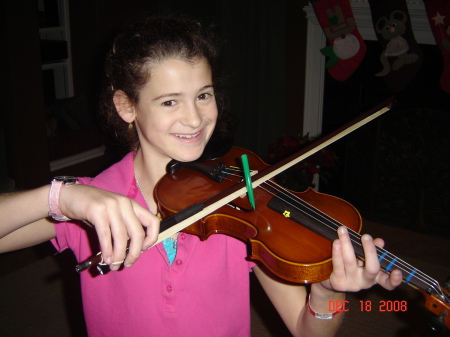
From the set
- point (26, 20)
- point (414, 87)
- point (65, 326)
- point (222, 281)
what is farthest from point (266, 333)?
point (26, 20)

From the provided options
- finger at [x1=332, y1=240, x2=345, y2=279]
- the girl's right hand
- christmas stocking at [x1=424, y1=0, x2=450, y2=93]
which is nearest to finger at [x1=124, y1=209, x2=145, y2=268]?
the girl's right hand

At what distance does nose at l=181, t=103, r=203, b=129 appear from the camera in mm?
918

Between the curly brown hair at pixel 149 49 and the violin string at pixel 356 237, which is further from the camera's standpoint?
the curly brown hair at pixel 149 49

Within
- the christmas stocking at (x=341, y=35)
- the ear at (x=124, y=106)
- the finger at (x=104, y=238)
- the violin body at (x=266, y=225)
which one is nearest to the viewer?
the finger at (x=104, y=238)

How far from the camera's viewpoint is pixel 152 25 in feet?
3.31

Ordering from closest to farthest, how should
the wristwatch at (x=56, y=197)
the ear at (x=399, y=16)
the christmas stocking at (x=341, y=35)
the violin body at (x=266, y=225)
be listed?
the wristwatch at (x=56, y=197), the violin body at (x=266, y=225), the ear at (x=399, y=16), the christmas stocking at (x=341, y=35)

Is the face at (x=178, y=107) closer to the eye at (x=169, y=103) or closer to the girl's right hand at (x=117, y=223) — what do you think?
the eye at (x=169, y=103)

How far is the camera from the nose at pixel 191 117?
92 centimetres

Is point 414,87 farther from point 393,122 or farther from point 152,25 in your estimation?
point 152,25

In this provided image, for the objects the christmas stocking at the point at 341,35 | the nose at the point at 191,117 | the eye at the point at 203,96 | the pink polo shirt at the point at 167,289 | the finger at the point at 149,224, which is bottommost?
the pink polo shirt at the point at 167,289

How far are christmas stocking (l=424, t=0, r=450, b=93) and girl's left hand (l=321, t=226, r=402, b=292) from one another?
7.56 feet

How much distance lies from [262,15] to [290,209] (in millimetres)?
2457

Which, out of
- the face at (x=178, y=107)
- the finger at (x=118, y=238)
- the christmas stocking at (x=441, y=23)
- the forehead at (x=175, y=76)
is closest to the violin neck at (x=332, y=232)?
the face at (x=178, y=107)

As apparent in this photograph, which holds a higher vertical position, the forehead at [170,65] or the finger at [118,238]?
the forehead at [170,65]
